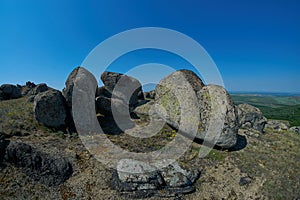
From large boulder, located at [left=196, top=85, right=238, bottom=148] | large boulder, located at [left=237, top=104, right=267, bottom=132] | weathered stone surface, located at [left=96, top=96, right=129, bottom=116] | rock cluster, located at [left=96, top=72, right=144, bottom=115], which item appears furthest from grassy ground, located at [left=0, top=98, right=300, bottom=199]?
rock cluster, located at [left=96, top=72, right=144, bottom=115]

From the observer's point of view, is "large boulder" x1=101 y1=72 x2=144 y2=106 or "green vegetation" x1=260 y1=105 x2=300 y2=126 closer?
"large boulder" x1=101 y1=72 x2=144 y2=106

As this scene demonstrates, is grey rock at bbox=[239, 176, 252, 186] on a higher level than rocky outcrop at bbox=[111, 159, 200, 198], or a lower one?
lower

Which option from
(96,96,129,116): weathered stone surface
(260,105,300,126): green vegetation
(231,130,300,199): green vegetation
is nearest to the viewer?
(231,130,300,199): green vegetation

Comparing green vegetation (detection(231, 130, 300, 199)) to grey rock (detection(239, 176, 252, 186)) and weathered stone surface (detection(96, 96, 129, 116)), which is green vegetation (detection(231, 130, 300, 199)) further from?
weathered stone surface (detection(96, 96, 129, 116))

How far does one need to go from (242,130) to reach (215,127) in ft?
24.0

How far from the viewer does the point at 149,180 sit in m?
11.0

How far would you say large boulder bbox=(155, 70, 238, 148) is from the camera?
587 inches

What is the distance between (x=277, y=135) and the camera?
813 inches

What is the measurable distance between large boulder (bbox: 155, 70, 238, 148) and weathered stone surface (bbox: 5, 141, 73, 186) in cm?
965

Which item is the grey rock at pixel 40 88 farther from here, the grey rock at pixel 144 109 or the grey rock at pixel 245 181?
the grey rock at pixel 245 181

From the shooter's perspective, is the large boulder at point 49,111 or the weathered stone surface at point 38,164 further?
the large boulder at point 49,111

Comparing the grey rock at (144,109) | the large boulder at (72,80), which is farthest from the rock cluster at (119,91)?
the large boulder at (72,80)

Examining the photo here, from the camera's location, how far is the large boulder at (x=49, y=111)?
16453 mm

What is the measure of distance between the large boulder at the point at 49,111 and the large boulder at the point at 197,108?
913 cm
